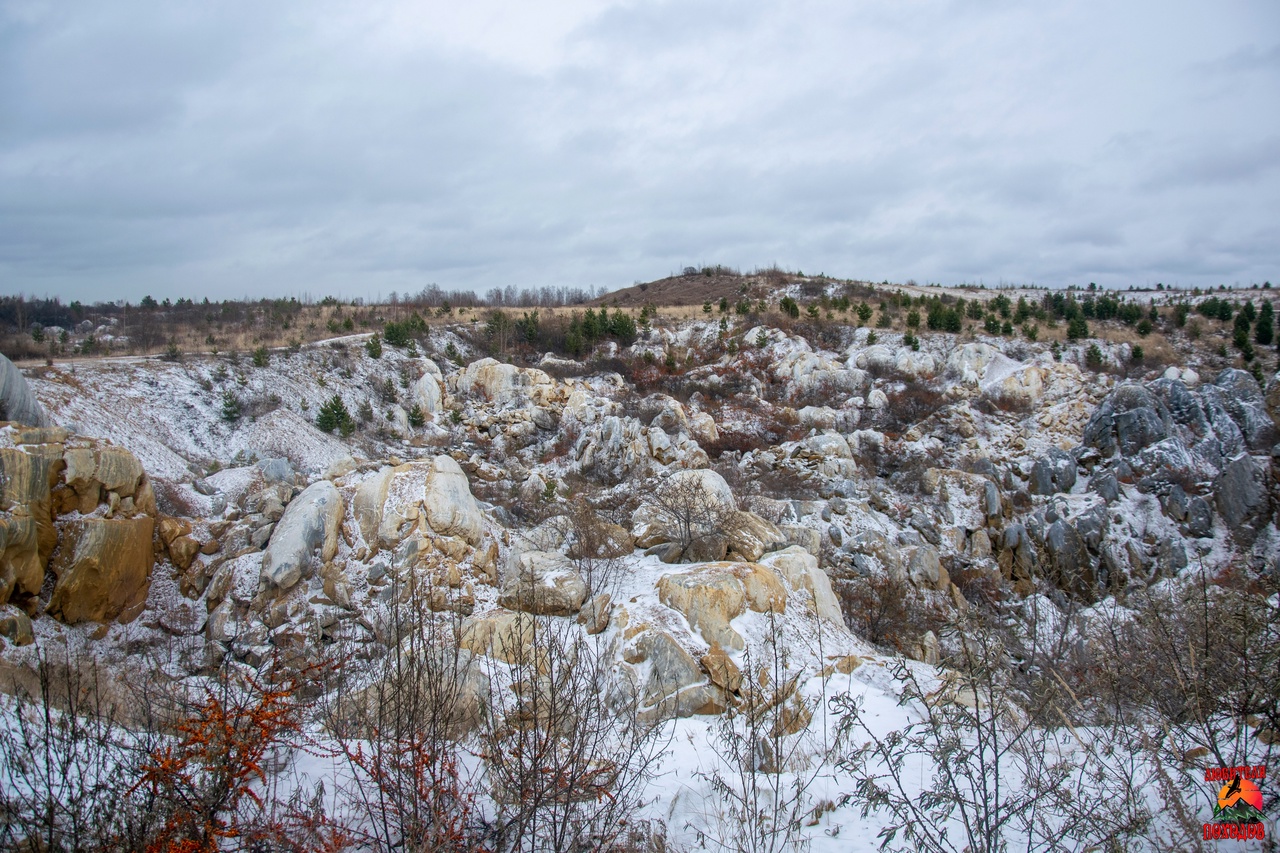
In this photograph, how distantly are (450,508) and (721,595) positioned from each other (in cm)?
519

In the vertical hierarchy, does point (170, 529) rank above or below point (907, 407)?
below

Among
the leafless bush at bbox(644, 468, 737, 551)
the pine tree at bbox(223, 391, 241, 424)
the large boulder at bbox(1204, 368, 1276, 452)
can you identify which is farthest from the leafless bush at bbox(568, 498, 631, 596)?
the large boulder at bbox(1204, 368, 1276, 452)

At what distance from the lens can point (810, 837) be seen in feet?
13.4

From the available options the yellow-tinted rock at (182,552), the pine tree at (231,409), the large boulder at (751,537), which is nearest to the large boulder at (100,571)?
the yellow-tinted rock at (182,552)

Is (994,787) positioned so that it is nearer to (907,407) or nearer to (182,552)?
(182,552)

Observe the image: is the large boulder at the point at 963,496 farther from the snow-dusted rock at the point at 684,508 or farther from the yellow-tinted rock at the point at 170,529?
the yellow-tinted rock at the point at 170,529

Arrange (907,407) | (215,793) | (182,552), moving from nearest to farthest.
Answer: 1. (215,793)
2. (182,552)
3. (907,407)

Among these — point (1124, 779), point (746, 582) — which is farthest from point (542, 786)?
point (746, 582)

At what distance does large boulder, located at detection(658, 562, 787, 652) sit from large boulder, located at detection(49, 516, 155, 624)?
8164 mm

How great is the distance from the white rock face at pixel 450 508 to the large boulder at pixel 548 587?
68.9 inches

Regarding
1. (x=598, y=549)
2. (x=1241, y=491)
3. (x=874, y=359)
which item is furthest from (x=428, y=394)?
(x=1241, y=491)

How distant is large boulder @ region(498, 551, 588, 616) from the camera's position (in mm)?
8250

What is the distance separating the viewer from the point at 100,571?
29.3ft

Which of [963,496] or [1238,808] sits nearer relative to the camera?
[1238,808]
